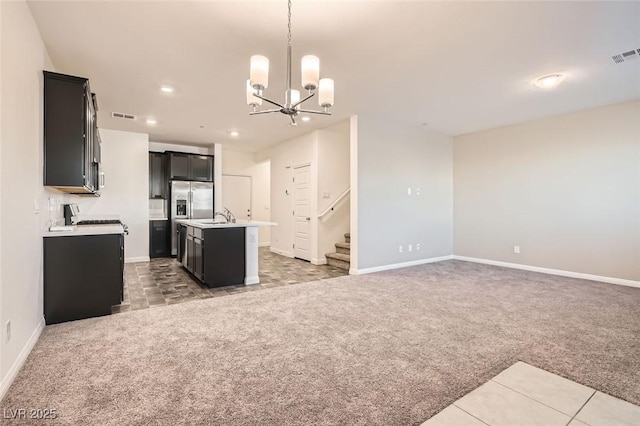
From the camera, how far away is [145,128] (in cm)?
601

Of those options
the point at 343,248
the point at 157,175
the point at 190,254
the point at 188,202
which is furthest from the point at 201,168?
the point at 343,248

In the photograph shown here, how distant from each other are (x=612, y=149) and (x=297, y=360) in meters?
5.63

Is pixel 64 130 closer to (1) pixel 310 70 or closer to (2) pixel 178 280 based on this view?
(1) pixel 310 70

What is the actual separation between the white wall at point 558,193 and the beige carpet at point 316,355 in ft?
3.63

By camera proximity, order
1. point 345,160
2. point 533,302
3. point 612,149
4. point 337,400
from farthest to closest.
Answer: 1. point 345,160
2. point 612,149
3. point 533,302
4. point 337,400

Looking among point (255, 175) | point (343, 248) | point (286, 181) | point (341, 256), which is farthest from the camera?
point (255, 175)

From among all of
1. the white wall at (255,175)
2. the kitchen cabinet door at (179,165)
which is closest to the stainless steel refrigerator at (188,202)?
the kitchen cabinet door at (179,165)

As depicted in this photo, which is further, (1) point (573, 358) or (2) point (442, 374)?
(1) point (573, 358)

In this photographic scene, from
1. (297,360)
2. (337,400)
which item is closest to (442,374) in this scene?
(337,400)

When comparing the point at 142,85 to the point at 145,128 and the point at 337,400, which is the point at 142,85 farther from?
the point at 337,400

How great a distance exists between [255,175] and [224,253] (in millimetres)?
4730

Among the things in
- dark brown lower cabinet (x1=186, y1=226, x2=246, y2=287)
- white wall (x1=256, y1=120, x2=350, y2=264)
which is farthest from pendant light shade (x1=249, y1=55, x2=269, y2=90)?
white wall (x1=256, y1=120, x2=350, y2=264)

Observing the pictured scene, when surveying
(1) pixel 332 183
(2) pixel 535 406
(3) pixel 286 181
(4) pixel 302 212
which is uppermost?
(3) pixel 286 181

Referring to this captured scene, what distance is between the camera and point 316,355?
93.7 inches
